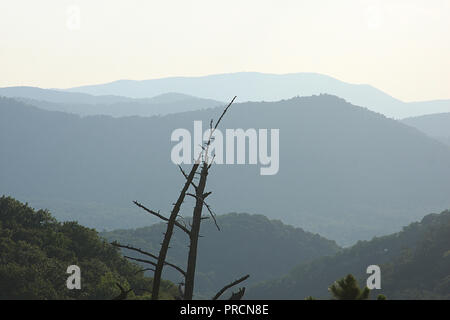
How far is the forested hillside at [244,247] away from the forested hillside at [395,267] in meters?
35.6

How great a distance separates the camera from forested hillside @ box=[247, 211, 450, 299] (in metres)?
80.9

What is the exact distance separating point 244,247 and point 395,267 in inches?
3146

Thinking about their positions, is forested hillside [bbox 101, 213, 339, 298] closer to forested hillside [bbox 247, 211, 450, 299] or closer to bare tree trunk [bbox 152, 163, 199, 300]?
forested hillside [bbox 247, 211, 450, 299]

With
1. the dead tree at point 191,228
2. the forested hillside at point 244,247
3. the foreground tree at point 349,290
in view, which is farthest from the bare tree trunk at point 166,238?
the forested hillside at point 244,247

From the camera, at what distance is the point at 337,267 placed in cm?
11056

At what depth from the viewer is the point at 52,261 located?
38062 millimetres

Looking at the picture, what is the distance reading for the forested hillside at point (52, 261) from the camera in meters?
33.6

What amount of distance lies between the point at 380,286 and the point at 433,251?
10.3 meters

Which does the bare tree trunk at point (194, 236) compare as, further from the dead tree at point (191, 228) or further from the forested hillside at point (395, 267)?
the forested hillside at point (395, 267)

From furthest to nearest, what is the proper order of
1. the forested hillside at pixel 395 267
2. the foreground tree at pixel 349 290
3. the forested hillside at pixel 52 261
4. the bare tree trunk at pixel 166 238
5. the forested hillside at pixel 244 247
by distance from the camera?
the forested hillside at pixel 244 247
the forested hillside at pixel 395 267
the forested hillside at pixel 52 261
the bare tree trunk at pixel 166 238
the foreground tree at pixel 349 290

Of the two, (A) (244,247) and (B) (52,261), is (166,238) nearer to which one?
(B) (52,261)

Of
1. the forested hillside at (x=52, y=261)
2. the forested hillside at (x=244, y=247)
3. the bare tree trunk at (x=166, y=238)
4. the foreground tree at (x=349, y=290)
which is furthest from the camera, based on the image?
the forested hillside at (x=244, y=247)

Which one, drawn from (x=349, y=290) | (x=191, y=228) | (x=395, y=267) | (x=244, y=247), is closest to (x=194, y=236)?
(x=191, y=228)
